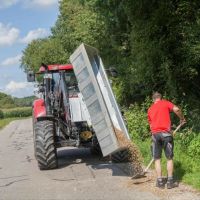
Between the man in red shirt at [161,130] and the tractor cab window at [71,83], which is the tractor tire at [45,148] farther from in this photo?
the man in red shirt at [161,130]

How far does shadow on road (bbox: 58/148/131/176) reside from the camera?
13.1 metres

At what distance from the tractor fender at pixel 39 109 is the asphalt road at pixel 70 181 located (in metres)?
1.41

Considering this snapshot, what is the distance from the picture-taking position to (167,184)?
397 inches

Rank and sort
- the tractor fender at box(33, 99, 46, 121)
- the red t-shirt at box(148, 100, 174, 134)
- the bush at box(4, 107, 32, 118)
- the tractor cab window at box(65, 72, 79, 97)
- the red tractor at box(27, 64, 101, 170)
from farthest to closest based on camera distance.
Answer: the bush at box(4, 107, 32, 118) → the tractor cab window at box(65, 72, 79, 97) → the tractor fender at box(33, 99, 46, 121) → the red tractor at box(27, 64, 101, 170) → the red t-shirt at box(148, 100, 174, 134)

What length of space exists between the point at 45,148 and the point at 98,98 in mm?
2617

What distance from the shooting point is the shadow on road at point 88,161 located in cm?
1306

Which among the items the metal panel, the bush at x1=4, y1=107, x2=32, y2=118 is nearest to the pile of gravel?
the metal panel

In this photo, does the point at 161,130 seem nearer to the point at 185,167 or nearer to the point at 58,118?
the point at 185,167

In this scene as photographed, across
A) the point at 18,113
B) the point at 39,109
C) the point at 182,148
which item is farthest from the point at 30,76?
the point at 18,113

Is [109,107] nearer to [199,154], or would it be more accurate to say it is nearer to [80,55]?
[80,55]

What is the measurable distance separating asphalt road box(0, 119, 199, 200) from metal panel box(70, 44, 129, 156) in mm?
829

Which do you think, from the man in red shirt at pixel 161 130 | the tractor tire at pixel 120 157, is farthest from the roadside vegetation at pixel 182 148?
the man in red shirt at pixel 161 130

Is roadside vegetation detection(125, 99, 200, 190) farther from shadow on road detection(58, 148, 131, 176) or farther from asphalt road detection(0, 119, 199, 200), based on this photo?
asphalt road detection(0, 119, 199, 200)

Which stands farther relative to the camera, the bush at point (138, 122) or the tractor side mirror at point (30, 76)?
the bush at point (138, 122)
